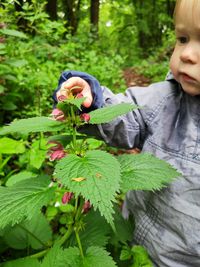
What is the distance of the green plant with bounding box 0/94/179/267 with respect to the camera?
0.79m

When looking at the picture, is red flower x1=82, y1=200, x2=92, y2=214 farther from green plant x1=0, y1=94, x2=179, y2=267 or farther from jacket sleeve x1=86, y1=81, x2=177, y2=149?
jacket sleeve x1=86, y1=81, x2=177, y2=149

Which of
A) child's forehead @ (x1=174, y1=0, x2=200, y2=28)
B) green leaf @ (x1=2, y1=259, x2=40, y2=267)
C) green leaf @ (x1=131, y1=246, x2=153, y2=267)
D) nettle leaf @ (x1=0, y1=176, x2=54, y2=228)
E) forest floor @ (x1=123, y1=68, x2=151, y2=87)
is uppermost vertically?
child's forehead @ (x1=174, y1=0, x2=200, y2=28)

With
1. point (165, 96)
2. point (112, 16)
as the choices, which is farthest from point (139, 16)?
point (165, 96)

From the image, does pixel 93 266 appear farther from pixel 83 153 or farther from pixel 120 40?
pixel 120 40

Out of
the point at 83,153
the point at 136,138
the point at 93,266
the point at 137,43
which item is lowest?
the point at 137,43

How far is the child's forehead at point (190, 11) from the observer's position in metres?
1.16

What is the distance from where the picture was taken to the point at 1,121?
2.63 metres

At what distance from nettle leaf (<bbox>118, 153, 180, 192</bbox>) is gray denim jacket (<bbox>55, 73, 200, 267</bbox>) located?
0.85 feet

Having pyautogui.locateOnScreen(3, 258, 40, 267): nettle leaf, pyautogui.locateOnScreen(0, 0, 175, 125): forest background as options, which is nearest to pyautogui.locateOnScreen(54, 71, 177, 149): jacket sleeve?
pyautogui.locateOnScreen(3, 258, 40, 267): nettle leaf

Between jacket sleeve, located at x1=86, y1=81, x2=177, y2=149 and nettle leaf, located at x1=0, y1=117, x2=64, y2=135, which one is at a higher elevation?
nettle leaf, located at x1=0, y1=117, x2=64, y2=135

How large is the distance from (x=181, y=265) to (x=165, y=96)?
68 cm

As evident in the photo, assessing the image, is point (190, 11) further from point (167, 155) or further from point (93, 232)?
point (93, 232)

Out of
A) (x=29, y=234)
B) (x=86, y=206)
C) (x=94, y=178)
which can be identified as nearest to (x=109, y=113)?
(x=94, y=178)

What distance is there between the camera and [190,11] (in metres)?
1.17
